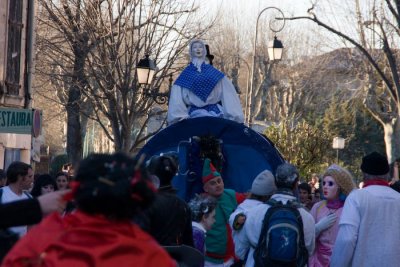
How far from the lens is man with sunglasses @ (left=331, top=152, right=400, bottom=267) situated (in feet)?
28.7

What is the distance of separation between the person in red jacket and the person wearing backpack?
3794 mm

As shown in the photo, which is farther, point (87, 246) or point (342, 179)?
point (342, 179)

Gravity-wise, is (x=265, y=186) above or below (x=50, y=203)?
below

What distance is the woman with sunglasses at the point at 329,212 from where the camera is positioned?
9984mm

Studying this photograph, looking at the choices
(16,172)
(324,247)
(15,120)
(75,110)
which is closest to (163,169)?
(16,172)

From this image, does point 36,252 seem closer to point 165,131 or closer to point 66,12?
point 165,131

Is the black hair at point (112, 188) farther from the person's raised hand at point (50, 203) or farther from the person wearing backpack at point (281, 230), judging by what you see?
the person wearing backpack at point (281, 230)

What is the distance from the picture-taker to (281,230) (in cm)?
790

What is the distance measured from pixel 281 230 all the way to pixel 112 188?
3.95 metres

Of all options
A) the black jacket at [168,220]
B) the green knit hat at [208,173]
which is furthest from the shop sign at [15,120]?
the black jacket at [168,220]

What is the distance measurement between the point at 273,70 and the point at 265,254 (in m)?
55.4

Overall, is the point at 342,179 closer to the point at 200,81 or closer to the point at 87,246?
the point at 200,81

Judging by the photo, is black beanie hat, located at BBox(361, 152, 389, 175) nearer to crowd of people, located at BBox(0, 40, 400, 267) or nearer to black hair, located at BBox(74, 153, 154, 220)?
crowd of people, located at BBox(0, 40, 400, 267)

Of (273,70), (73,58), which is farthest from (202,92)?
(273,70)
